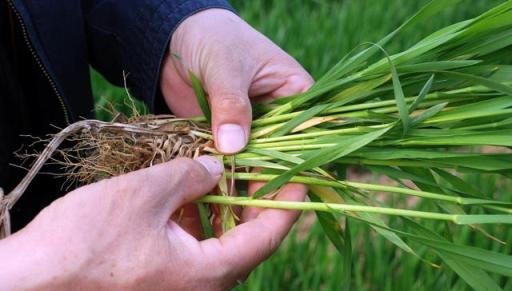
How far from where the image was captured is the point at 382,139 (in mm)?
1233

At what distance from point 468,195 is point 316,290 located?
0.71 metres

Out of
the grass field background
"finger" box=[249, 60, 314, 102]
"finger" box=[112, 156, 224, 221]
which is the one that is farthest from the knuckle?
the grass field background

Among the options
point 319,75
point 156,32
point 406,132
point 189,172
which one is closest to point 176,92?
point 156,32

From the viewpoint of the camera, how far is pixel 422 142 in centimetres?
120

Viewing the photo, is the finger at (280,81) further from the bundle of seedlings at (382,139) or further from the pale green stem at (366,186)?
the pale green stem at (366,186)

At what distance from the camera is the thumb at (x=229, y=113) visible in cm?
128

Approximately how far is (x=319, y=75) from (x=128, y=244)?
75.5 inches

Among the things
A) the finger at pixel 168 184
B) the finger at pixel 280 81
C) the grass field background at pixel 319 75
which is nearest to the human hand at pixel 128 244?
the finger at pixel 168 184

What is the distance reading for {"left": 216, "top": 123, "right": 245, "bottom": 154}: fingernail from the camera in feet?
4.20

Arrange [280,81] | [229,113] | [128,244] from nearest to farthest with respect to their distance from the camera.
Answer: [128,244], [229,113], [280,81]

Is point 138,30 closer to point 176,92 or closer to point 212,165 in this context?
point 176,92

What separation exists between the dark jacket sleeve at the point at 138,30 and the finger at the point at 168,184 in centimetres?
35

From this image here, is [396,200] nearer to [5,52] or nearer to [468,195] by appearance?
[468,195]

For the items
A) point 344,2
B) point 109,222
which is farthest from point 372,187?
point 344,2
